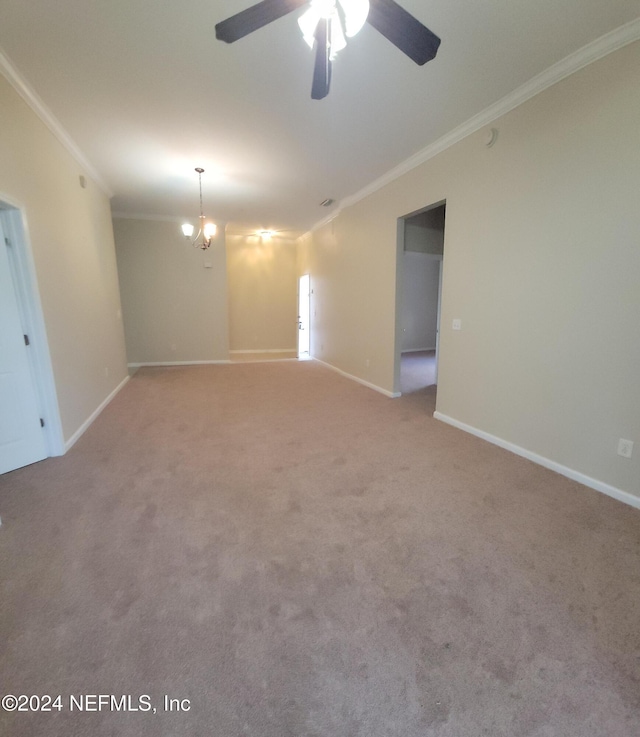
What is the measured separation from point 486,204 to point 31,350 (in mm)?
3976

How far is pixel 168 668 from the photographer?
116 centimetres

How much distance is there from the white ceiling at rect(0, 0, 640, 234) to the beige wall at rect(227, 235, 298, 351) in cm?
397

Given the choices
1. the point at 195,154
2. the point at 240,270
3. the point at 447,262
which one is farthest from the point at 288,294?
the point at 447,262

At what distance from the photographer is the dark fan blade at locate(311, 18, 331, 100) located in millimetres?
1404

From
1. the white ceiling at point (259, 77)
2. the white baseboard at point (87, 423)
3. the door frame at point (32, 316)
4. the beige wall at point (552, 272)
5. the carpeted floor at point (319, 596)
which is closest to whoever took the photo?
the carpeted floor at point (319, 596)

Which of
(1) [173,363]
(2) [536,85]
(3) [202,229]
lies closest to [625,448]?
(2) [536,85]

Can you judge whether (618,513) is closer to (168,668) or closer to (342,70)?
(168,668)

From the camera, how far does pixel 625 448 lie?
7.04 feet

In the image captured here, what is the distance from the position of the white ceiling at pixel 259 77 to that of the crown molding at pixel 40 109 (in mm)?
49

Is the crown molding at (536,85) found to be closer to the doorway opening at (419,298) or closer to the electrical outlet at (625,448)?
the doorway opening at (419,298)

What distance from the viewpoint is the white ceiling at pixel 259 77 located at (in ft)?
6.15

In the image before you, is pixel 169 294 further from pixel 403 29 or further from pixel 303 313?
pixel 403 29

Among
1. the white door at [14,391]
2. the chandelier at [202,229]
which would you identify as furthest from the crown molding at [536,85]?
the white door at [14,391]

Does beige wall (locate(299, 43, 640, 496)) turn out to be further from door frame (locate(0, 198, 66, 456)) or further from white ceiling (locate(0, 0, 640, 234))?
door frame (locate(0, 198, 66, 456))
